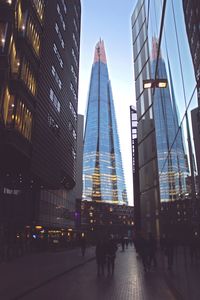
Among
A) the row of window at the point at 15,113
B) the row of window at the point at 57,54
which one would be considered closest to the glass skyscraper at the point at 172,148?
the row of window at the point at 15,113

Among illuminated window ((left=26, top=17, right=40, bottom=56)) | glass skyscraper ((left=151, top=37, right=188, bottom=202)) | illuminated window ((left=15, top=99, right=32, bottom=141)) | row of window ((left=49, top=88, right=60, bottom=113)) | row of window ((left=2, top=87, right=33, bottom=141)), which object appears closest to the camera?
glass skyscraper ((left=151, top=37, right=188, bottom=202))

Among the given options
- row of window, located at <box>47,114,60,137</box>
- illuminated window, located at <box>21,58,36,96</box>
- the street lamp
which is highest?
illuminated window, located at <box>21,58,36,96</box>

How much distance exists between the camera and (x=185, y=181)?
406 inches

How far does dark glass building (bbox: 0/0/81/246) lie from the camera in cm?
2556

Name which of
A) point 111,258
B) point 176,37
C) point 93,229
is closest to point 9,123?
point 111,258

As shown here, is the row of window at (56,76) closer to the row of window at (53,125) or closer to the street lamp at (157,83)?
the row of window at (53,125)

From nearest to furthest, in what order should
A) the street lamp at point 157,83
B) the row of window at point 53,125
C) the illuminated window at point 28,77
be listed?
the street lamp at point 157,83 < the illuminated window at point 28,77 < the row of window at point 53,125

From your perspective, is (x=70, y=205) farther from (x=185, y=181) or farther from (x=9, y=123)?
(x=185, y=181)

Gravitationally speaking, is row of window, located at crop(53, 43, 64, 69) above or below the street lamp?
above

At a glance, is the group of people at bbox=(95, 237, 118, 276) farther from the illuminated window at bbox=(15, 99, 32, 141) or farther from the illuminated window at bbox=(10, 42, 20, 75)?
the illuminated window at bbox=(10, 42, 20, 75)

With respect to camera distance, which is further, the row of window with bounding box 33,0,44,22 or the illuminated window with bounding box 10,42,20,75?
the row of window with bounding box 33,0,44,22

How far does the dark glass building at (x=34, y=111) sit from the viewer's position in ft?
83.9

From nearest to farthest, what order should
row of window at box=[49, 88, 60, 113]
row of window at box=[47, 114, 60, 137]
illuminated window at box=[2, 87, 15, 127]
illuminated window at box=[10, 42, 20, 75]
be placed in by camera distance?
1. illuminated window at box=[2, 87, 15, 127]
2. illuminated window at box=[10, 42, 20, 75]
3. row of window at box=[47, 114, 60, 137]
4. row of window at box=[49, 88, 60, 113]

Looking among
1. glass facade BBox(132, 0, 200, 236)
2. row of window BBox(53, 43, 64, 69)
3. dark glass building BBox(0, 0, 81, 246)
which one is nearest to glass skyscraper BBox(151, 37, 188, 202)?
glass facade BBox(132, 0, 200, 236)
